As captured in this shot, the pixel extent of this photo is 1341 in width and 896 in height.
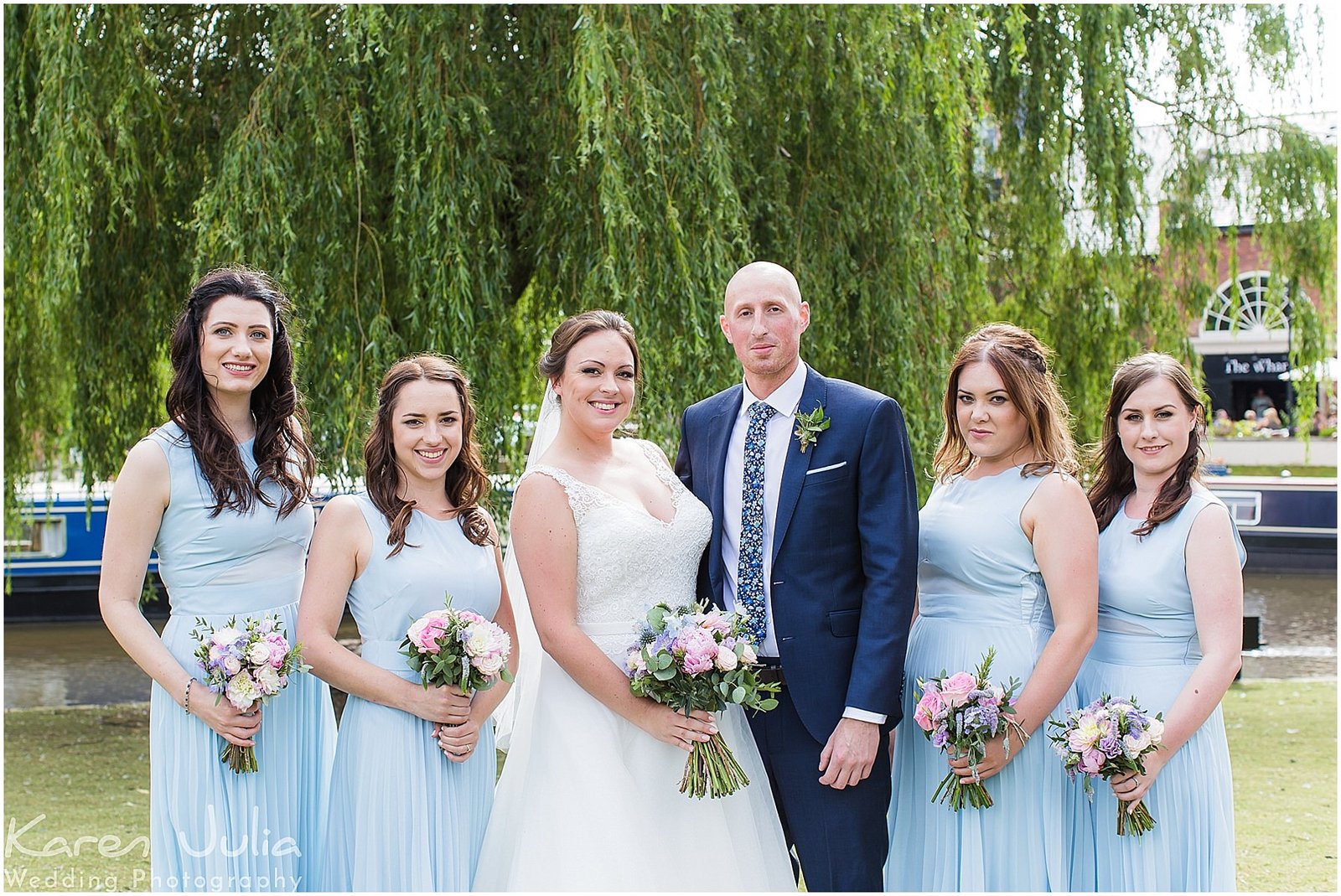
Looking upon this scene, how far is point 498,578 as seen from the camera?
353cm

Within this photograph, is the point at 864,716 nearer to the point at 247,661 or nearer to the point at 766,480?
the point at 766,480

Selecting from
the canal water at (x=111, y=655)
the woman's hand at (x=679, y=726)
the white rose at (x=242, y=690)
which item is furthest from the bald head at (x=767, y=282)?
the canal water at (x=111, y=655)

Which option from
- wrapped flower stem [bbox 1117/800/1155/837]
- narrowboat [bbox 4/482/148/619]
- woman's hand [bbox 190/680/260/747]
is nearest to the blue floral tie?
wrapped flower stem [bbox 1117/800/1155/837]

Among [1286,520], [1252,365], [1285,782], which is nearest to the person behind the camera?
[1285,782]

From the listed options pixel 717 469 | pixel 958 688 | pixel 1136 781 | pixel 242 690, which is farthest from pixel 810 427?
pixel 242 690

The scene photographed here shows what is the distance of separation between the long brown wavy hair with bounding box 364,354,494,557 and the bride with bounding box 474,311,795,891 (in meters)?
0.15

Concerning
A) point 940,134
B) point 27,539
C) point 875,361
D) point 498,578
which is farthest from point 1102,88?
point 27,539

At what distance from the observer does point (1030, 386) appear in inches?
137

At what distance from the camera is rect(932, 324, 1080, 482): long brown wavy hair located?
11.3 ft

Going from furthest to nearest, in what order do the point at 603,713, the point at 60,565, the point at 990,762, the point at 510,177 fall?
the point at 60,565, the point at 510,177, the point at 603,713, the point at 990,762

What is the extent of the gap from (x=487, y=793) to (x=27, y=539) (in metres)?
13.4

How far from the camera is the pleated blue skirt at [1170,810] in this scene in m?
3.36

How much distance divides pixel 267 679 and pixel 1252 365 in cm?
3224

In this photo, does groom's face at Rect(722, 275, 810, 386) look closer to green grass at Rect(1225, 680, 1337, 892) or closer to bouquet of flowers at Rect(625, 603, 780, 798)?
bouquet of flowers at Rect(625, 603, 780, 798)
